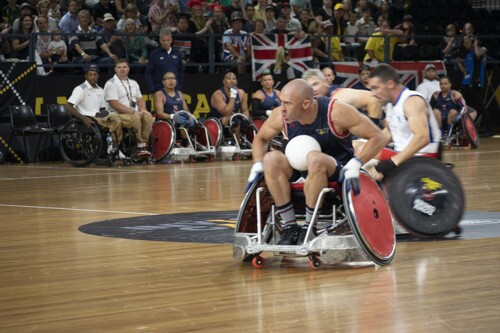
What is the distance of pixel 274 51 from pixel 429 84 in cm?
332

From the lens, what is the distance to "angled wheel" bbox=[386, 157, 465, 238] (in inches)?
308

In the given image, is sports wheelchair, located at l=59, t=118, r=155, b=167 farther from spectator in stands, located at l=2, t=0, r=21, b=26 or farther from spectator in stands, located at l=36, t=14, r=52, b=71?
spectator in stands, located at l=2, t=0, r=21, b=26

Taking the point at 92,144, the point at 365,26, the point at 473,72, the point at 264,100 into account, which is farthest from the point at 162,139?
the point at 473,72

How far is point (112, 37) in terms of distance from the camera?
59.0ft

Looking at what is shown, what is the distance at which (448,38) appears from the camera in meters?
22.7

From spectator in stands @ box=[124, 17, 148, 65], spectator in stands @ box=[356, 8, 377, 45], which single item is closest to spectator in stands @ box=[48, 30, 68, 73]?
spectator in stands @ box=[124, 17, 148, 65]

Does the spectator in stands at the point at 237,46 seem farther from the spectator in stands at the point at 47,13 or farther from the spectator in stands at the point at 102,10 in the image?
the spectator in stands at the point at 47,13

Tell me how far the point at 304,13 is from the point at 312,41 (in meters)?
0.82

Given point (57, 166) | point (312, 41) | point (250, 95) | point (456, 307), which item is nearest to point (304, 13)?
point (312, 41)

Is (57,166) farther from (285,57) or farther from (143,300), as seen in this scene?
(143,300)

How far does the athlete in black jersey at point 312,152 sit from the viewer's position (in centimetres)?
658

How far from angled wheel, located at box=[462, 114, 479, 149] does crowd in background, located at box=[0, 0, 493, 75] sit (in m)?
2.63

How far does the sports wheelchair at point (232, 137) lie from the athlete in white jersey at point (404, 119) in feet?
29.7

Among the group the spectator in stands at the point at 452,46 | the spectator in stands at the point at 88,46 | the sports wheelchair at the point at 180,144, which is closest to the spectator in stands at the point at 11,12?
the spectator in stands at the point at 88,46
